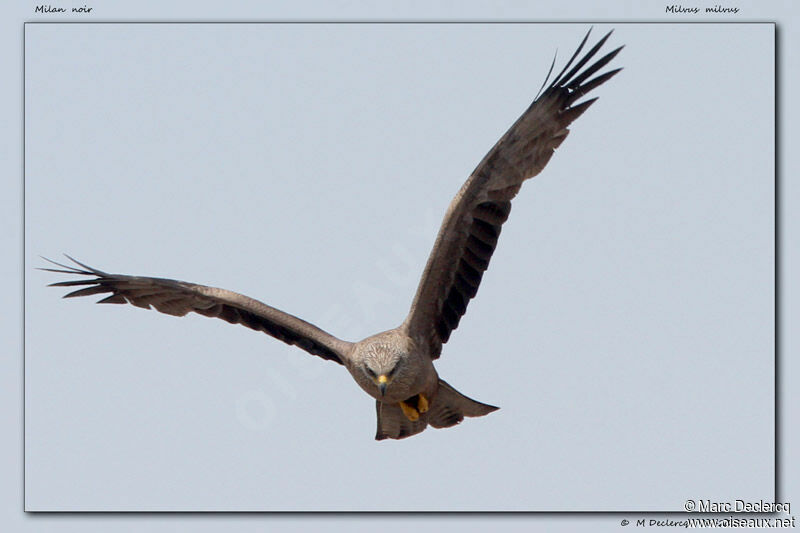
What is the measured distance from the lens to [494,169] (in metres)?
10.6

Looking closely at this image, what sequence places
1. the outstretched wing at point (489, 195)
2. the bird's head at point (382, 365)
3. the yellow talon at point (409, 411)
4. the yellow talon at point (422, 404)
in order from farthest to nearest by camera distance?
the yellow talon at point (409, 411), the yellow talon at point (422, 404), the outstretched wing at point (489, 195), the bird's head at point (382, 365)

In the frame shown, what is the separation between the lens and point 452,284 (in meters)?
10.8

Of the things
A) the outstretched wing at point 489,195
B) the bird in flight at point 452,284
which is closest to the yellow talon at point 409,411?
the bird in flight at point 452,284

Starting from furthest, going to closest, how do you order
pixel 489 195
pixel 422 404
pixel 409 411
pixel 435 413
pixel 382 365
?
pixel 435 413
pixel 409 411
pixel 422 404
pixel 489 195
pixel 382 365

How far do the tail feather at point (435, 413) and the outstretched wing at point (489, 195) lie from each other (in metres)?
0.53

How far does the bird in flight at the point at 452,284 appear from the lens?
1045 cm

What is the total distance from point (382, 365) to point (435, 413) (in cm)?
105

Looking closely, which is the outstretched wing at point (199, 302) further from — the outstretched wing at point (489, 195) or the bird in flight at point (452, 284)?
the outstretched wing at point (489, 195)

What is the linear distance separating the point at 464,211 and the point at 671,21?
2203 mm

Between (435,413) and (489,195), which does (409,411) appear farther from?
(489,195)

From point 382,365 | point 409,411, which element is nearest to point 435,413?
point 409,411

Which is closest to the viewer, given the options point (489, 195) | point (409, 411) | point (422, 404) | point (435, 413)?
point (489, 195)

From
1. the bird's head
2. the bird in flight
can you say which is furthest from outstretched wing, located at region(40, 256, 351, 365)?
the bird's head

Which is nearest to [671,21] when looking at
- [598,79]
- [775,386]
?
[598,79]
